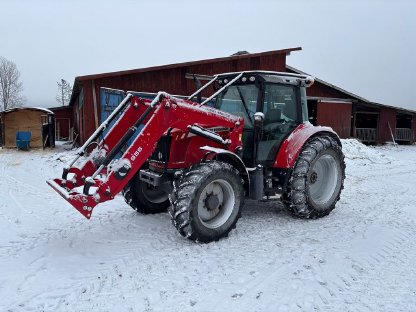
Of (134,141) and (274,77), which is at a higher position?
(274,77)

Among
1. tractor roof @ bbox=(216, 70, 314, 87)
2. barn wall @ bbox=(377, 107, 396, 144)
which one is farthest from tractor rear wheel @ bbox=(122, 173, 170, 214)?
barn wall @ bbox=(377, 107, 396, 144)

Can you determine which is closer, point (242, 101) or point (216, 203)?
point (216, 203)

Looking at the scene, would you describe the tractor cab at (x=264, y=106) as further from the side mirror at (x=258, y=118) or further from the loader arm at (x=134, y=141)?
the loader arm at (x=134, y=141)

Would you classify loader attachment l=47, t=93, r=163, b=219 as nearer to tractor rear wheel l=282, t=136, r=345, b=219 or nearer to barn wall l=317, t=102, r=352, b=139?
tractor rear wheel l=282, t=136, r=345, b=219

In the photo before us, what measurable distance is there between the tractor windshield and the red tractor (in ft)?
0.05

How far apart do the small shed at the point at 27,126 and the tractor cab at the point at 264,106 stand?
1573cm

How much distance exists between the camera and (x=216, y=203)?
4.76 meters

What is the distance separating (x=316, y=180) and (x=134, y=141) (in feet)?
11.3

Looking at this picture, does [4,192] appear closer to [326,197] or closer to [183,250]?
[183,250]

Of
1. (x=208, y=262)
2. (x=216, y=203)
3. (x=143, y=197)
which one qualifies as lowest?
(x=208, y=262)

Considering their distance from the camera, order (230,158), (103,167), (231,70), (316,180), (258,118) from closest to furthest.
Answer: (103,167), (230,158), (258,118), (316,180), (231,70)

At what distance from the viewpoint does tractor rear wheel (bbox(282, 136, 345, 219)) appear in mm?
5480

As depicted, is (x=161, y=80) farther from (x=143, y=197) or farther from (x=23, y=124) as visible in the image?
(x=143, y=197)

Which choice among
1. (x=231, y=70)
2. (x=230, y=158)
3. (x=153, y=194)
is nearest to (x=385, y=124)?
(x=231, y=70)
